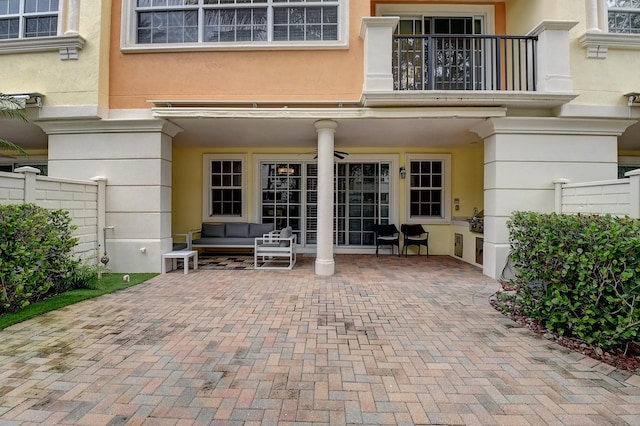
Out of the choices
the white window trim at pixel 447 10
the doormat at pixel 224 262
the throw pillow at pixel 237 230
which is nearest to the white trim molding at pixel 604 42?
the white window trim at pixel 447 10

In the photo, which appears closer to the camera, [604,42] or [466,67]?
[604,42]

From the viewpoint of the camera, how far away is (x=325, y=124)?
6.23 meters

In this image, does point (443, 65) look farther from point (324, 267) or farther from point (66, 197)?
point (66, 197)

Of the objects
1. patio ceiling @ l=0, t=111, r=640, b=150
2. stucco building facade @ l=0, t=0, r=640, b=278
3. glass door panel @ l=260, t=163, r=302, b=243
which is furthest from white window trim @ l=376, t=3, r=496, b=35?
glass door panel @ l=260, t=163, r=302, b=243

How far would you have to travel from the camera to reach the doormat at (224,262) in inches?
276

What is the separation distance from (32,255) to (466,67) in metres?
8.09

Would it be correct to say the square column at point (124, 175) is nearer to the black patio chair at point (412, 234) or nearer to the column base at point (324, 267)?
the column base at point (324, 267)

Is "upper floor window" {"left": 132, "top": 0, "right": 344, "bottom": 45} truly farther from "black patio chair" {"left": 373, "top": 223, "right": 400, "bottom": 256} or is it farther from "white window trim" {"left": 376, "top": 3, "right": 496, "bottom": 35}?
"black patio chair" {"left": 373, "top": 223, "right": 400, "bottom": 256}

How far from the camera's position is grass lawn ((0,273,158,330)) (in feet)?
12.3

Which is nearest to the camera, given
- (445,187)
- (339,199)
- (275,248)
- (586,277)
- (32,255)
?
(586,277)

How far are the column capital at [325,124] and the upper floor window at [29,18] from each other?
5736mm

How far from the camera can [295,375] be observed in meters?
2.57

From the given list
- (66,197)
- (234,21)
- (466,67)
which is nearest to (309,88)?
(234,21)

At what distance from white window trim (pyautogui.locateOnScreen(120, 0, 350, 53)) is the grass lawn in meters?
4.53
